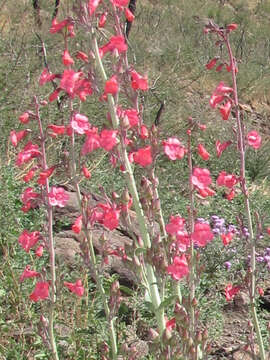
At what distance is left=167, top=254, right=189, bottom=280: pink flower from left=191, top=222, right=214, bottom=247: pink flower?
0.32 feet

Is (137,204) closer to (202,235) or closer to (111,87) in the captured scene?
(202,235)

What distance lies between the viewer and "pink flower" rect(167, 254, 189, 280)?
1.81m

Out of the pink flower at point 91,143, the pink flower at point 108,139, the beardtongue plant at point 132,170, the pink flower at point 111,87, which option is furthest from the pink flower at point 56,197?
the pink flower at point 111,87

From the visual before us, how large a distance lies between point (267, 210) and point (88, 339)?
2.84 m

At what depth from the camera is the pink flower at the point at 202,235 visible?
191 centimetres

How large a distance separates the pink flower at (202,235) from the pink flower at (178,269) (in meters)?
0.10

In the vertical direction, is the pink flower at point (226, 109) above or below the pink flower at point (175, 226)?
above

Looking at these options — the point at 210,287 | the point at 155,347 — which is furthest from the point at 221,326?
the point at 155,347

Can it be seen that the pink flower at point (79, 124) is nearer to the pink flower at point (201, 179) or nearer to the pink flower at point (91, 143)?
the pink flower at point (91, 143)

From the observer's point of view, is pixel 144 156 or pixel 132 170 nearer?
pixel 144 156

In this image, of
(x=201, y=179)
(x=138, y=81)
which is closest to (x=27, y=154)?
(x=138, y=81)

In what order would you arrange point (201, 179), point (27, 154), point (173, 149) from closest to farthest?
point (173, 149) → point (201, 179) → point (27, 154)

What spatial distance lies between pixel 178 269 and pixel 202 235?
16 cm

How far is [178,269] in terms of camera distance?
182 centimetres
